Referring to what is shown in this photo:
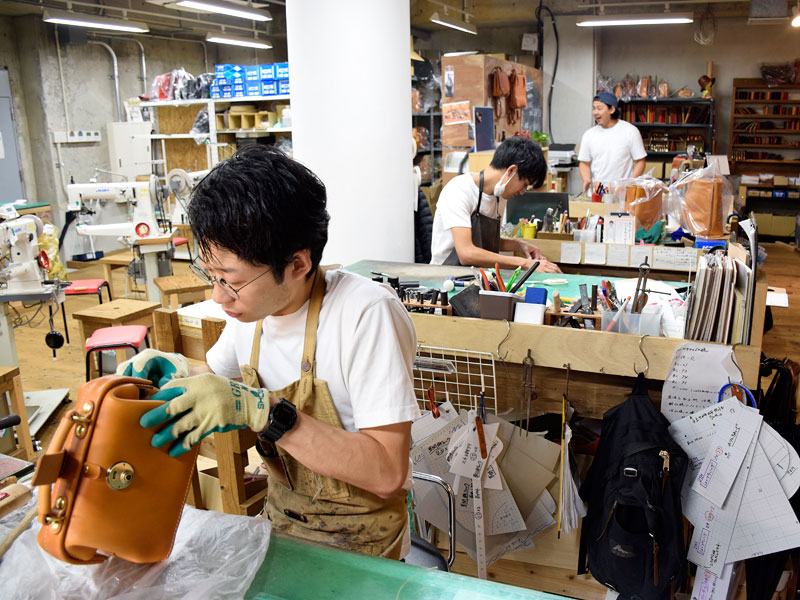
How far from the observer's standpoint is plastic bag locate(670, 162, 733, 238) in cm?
343

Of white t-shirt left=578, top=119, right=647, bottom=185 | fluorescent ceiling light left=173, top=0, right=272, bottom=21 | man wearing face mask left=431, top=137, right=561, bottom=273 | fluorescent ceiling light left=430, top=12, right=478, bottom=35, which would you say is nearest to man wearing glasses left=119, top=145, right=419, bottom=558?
man wearing face mask left=431, top=137, right=561, bottom=273

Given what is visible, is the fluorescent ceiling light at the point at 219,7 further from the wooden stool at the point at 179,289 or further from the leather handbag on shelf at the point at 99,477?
the leather handbag on shelf at the point at 99,477

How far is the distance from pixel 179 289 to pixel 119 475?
435 cm

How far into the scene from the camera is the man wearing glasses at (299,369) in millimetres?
1169

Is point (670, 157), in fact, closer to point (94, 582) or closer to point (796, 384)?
point (796, 384)

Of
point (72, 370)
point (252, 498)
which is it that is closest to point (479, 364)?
point (252, 498)

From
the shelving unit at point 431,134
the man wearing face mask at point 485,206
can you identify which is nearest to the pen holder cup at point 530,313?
the man wearing face mask at point 485,206

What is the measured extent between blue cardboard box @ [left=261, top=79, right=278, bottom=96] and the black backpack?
21.1ft

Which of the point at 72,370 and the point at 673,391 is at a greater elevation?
the point at 673,391

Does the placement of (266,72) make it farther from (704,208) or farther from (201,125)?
(704,208)

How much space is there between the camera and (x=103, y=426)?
1.00 metres

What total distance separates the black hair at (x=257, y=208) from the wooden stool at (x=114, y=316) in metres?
3.35

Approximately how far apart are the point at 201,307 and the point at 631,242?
2.46 metres

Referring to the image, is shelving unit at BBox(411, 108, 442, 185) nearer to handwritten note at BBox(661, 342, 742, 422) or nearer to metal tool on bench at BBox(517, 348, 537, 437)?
metal tool on bench at BBox(517, 348, 537, 437)
